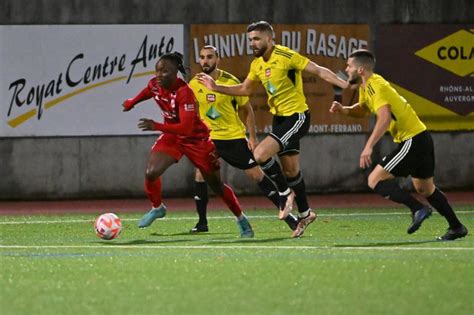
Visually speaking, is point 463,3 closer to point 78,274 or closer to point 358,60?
point 358,60

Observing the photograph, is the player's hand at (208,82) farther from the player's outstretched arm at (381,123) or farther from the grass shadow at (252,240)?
the player's outstretched arm at (381,123)

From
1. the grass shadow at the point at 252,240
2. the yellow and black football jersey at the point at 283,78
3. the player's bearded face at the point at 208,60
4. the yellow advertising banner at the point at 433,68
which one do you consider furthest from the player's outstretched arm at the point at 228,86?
the yellow advertising banner at the point at 433,68

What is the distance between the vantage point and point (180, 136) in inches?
628

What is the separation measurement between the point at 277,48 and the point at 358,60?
→ 1.20 metres

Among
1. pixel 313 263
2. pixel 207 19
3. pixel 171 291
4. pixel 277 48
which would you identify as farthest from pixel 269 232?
pixel 207 19

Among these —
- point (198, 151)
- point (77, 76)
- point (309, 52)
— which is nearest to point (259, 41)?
point (198, 151)

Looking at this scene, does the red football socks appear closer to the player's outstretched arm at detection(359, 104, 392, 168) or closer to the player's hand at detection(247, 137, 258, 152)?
the player's hand at detection(247, 137, 258, 152)

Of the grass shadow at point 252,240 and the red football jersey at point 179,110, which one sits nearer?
the grass shadow at point 252,240

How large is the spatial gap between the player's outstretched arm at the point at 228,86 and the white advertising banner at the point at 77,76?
24.4 feet

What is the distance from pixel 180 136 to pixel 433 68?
9.47m

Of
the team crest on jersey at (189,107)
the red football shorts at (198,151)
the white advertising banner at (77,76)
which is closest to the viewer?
the team crest on jersey at (189,107)

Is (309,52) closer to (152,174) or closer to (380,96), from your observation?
(152,174)

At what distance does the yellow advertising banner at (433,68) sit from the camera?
2416 centimetres

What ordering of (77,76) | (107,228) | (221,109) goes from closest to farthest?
(107,228) < (221,109) < (77,76)
